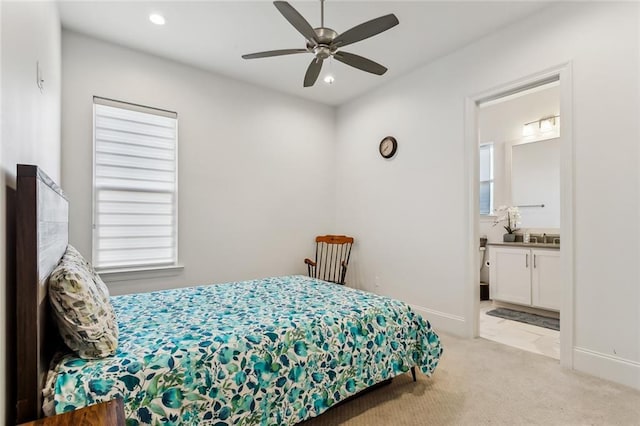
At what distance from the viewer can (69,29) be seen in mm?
2863

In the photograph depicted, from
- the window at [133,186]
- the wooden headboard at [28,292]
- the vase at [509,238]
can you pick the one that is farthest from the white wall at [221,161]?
the vase at [509,238]

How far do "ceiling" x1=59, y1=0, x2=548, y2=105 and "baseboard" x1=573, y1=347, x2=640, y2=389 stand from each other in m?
2.73

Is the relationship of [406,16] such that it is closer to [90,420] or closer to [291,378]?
[291,378]

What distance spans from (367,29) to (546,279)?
11.4 ft

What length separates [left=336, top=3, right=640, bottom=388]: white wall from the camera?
7.41 ft

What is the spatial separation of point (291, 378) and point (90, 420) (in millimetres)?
881

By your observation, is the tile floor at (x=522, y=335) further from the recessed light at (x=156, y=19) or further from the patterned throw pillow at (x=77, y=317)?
the recessed light at (x=156, y=19)

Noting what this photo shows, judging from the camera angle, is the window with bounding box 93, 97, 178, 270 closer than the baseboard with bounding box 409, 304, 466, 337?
Yes

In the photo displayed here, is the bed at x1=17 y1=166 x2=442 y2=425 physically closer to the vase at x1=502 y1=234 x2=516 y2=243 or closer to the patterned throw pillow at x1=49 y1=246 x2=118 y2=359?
the patterned throw pillow at x1=49 y1=246 x2=118 y2=359

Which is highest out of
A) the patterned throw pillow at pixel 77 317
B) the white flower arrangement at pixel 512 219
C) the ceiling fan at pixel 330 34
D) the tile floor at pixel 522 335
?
the ceiling fan at pixel 330 34

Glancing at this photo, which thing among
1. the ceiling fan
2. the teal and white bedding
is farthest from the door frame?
the ceiling fan

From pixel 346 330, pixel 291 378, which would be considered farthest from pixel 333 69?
pixel 291 378

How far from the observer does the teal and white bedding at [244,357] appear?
1273mm

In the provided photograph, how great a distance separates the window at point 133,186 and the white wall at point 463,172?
7.67 ft
